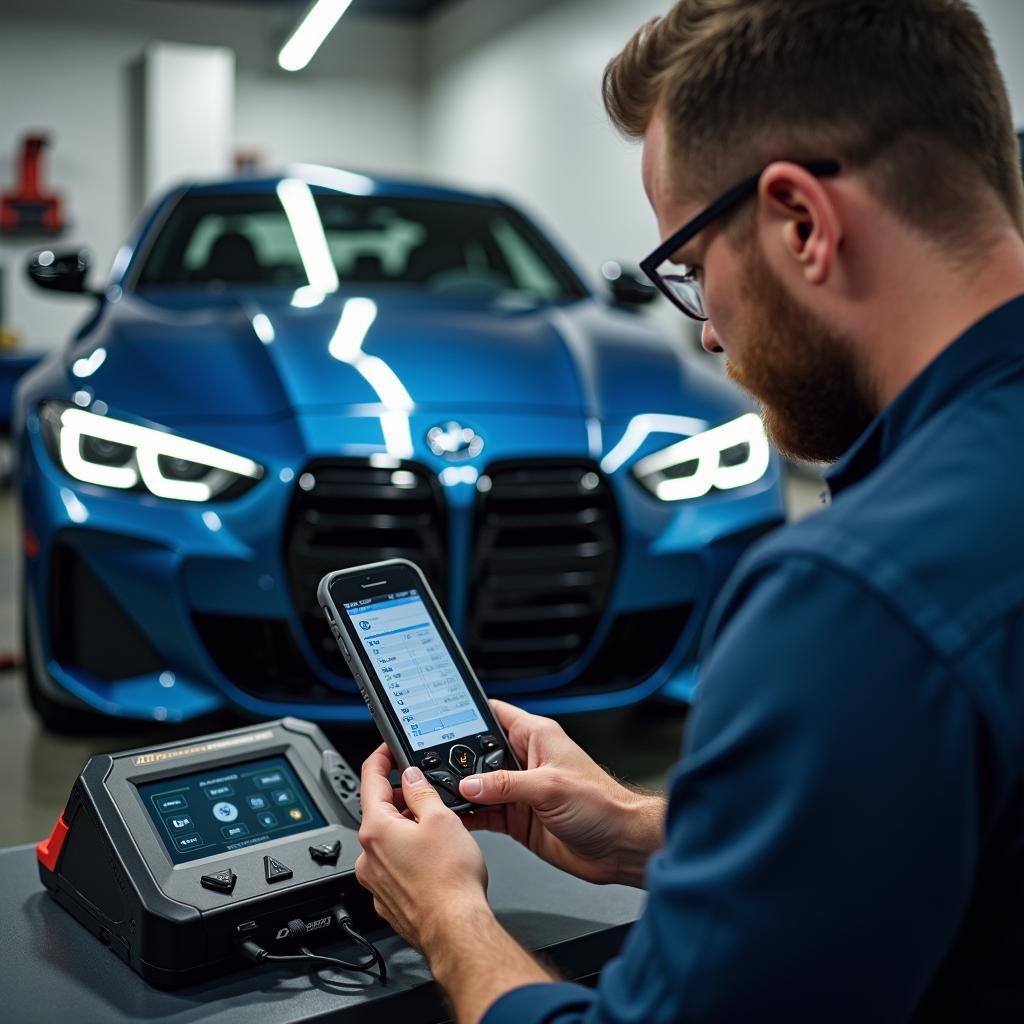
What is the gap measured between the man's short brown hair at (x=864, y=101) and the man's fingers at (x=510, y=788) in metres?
0.46

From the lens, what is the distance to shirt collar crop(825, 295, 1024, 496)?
0.63m

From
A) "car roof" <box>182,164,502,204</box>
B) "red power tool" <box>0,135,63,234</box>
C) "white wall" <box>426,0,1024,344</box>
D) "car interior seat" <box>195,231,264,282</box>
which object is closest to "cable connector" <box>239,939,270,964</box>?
"car interior seat" <box>195,231,264,282</box>

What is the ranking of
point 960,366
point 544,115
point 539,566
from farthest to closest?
point 544,115 < point 539,566 < point 960,366

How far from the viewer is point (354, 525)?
2.12 meters

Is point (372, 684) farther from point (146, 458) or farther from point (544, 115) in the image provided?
point (544, 115)

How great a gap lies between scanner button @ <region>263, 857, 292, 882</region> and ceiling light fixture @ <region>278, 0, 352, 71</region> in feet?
24.3

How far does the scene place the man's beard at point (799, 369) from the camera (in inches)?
28.1

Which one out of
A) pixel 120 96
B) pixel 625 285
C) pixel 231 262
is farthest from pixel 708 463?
pixel 120 96

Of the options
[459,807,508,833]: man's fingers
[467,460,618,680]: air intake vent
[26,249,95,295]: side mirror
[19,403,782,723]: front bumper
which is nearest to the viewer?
[459,807,508,833]: man's fingers

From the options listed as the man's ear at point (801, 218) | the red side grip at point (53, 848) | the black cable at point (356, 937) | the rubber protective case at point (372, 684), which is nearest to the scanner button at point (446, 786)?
the rubber protective case at point (372, 684)

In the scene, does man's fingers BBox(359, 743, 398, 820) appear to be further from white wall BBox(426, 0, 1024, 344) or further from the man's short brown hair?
white wall BBox(426, 0, 1024, 344)

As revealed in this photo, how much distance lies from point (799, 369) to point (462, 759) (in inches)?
17.0

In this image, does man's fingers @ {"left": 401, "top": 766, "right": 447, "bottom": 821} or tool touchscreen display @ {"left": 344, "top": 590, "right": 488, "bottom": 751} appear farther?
tool touchscreen display @ {"left": 344, "top": 590, "right": 488, "bottom": 751}

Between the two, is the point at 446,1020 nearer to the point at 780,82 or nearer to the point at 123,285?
the point at 780,82
